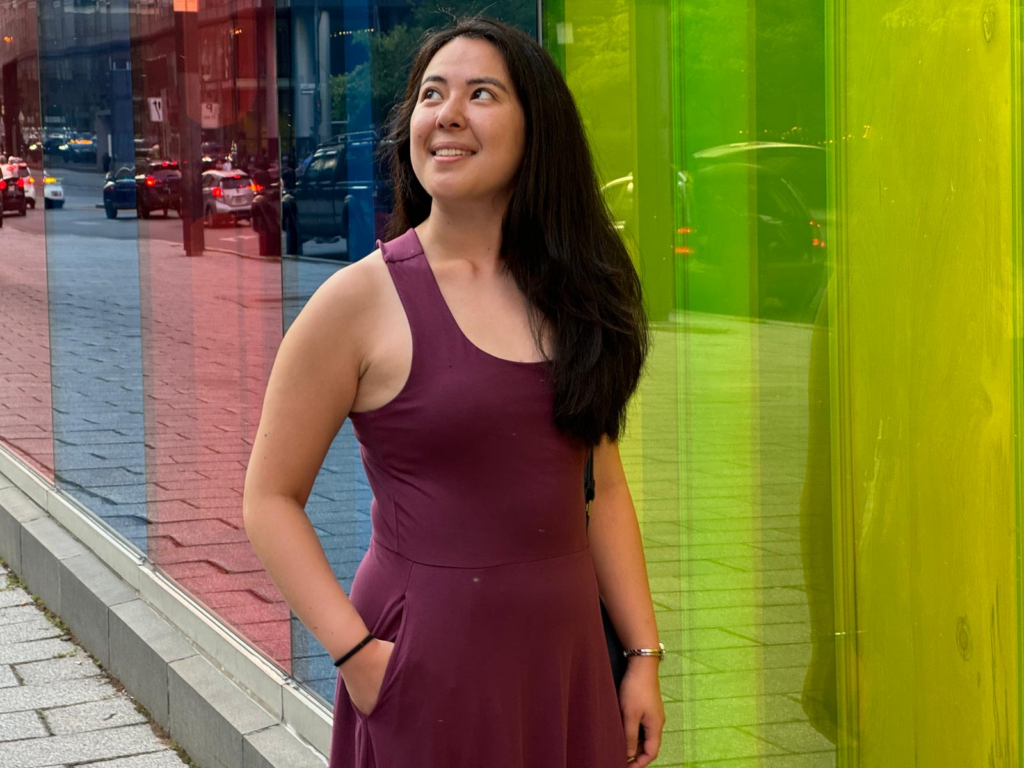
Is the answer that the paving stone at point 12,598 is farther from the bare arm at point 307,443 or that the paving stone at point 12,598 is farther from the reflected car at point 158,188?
the bare arm at point 307,443

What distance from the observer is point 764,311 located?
8.55 ft

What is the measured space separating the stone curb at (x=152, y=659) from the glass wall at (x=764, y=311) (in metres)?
0.18

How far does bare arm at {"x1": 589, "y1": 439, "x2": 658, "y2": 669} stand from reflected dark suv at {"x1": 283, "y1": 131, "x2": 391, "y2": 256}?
4.67ft

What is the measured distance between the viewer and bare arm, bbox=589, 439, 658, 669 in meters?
2.15

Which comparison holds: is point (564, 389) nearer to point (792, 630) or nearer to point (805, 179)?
point (805, 179)

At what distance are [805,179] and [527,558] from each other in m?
0.90

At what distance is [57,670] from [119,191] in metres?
1.77

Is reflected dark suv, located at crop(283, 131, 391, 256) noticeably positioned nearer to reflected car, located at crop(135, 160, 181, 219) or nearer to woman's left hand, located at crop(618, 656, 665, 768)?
reflected car, located at crop(135, 160, 181, 219)

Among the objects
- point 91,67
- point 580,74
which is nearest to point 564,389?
point 580,74

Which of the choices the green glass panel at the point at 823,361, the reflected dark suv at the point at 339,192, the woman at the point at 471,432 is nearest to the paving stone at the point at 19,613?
the reflected dark suv at the point at 339,192

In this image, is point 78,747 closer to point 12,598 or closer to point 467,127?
point 12,598

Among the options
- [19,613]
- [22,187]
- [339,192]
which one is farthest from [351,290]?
[22,187]

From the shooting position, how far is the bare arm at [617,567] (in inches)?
84.7

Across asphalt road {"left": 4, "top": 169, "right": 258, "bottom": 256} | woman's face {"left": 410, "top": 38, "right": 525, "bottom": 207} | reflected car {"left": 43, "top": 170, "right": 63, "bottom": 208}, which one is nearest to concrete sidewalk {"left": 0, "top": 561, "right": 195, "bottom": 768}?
asphalt road {"left": 4, "top": 169, "right": 258, "bottom": 256}
